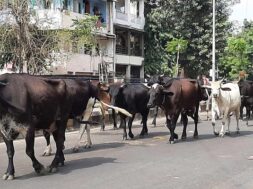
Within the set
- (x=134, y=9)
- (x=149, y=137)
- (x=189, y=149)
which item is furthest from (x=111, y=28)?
(x=189, y=149)

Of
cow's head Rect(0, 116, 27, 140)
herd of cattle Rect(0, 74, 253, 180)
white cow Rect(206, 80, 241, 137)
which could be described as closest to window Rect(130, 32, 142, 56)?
herd of cattle Rect(0, 74, 253, 180)

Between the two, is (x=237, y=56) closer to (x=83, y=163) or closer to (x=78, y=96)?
(x=78, y=96)

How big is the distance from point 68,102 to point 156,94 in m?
4.28

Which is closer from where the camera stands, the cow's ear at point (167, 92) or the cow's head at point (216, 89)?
the cow's ear at point (167, 92)

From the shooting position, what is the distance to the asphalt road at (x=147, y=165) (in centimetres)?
860

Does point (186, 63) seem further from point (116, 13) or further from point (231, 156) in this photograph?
point (231, 156)

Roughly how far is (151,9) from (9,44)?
27.7m

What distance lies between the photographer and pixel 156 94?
1408 cm

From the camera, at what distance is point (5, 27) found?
21266mm

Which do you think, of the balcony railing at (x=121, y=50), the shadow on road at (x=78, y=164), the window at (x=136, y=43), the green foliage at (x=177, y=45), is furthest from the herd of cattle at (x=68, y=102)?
the window at (x=136, y=43)

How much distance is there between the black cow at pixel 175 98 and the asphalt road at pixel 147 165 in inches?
29.6

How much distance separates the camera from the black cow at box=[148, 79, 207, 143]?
1414cm

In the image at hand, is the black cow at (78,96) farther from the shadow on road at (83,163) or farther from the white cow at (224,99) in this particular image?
the white cow at (224,99)

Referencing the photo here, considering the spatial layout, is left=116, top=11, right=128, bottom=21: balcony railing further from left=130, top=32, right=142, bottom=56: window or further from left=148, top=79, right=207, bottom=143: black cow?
left=148, top=79, right=207, bottom=143: black cow
